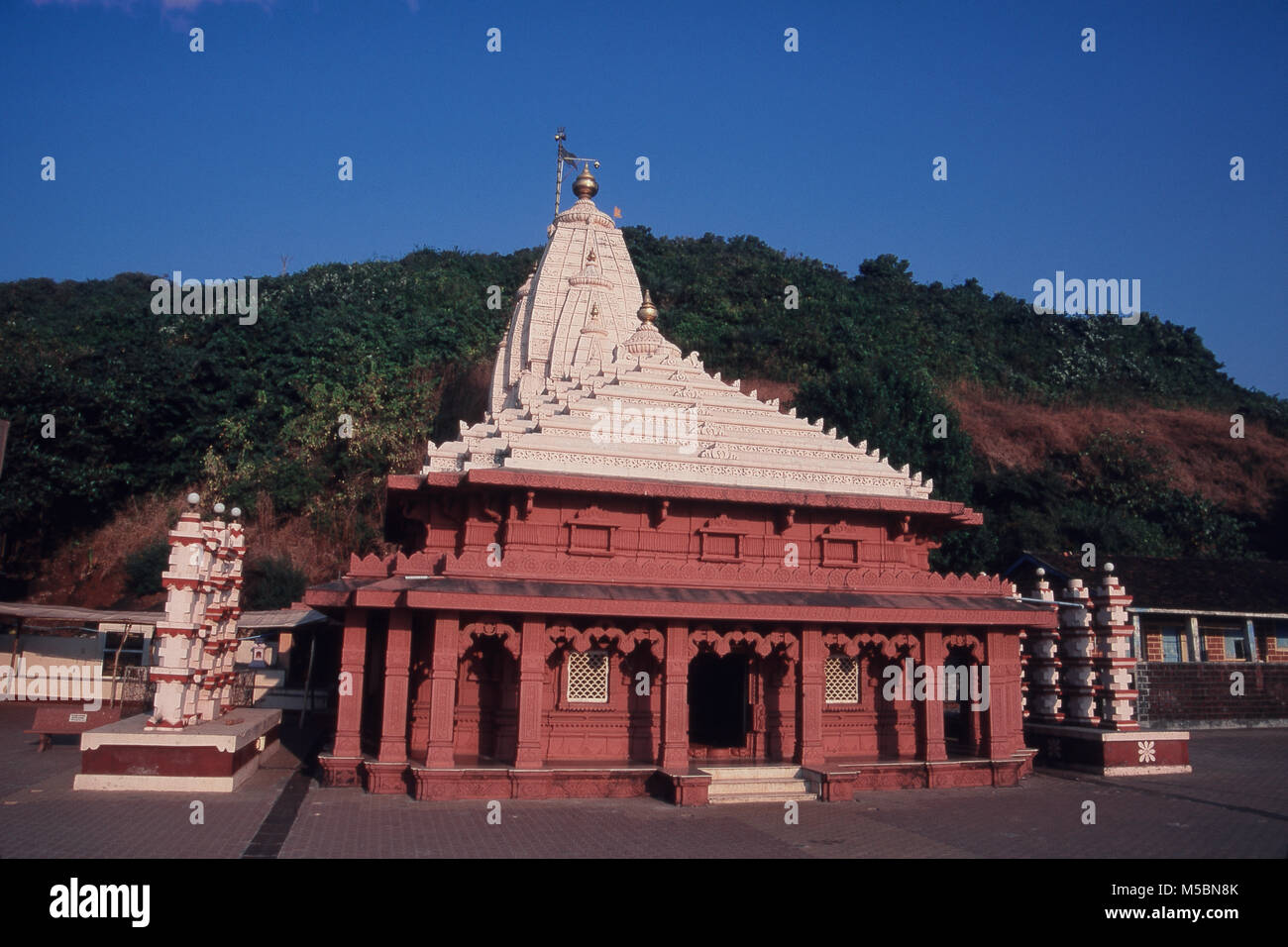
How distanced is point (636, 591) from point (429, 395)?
31.8m

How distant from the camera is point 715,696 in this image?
62.1 feet

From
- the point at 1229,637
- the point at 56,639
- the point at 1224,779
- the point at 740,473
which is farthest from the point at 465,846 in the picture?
the point at 1229,637

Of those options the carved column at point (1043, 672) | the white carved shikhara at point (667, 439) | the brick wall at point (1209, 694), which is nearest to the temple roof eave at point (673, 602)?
the white carved shikhara at point (667, 439)

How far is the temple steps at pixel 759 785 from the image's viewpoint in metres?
14.0

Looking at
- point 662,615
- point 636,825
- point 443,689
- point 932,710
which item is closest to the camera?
point 636,825

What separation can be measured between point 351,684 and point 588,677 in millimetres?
3873

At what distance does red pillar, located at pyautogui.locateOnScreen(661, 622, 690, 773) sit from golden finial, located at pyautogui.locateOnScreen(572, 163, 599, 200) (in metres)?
18.0

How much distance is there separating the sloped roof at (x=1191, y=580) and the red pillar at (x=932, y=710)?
1312 centimetres

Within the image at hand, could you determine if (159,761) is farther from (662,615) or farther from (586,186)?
(586,186)

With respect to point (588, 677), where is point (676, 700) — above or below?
below

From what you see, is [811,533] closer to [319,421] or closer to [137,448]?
[319,421]

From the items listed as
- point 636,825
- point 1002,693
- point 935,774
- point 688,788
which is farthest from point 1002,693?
point 636,825

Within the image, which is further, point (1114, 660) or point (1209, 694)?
point (1209, 694)

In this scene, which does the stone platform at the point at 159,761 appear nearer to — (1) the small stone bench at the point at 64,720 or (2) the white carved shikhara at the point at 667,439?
(1) the small stone bench at the point at 64,720
